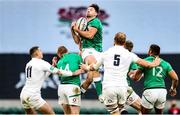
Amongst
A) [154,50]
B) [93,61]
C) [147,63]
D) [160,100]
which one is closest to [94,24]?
[93,61]

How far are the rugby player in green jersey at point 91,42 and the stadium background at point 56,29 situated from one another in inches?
535

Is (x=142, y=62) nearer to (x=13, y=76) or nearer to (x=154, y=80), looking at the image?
(x=154, y=80)

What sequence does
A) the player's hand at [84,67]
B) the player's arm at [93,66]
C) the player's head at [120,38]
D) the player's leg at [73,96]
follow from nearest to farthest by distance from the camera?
the player's head at [120,38]
the player's arm at [93,66]
the player's hand at [84,67]
the player's leg at [73,96]

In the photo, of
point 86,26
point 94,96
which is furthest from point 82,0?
point 86,26

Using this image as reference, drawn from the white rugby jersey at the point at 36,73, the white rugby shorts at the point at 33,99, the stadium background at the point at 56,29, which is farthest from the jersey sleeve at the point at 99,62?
the stadium background at the point at 56,29

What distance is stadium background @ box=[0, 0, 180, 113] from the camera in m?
35.4

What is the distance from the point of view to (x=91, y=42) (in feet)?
70.3

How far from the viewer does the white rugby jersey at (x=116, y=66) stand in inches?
773

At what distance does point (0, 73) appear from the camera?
118ft

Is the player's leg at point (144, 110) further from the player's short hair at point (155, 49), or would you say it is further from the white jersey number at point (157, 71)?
the player's short hair at point (155, 49)

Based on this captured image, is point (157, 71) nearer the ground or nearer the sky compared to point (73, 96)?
nearer the sky

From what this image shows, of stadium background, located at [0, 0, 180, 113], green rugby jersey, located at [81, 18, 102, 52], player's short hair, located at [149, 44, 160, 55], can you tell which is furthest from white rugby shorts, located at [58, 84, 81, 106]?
stadium background, located at [0, 0, 180, 113]

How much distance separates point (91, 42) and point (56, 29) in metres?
14.5

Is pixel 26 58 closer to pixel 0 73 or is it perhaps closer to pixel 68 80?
pixel 0 73
